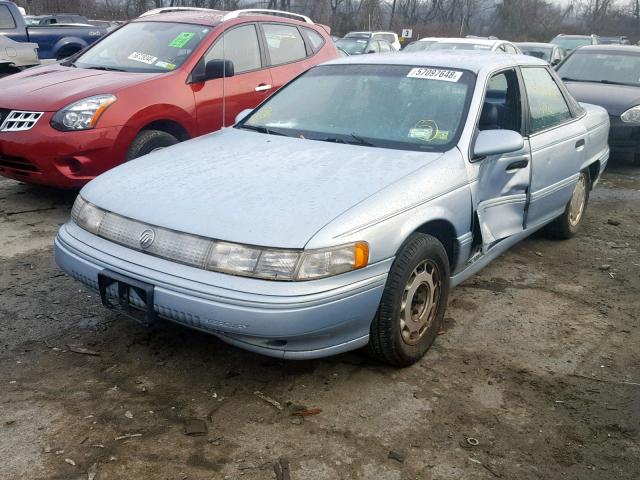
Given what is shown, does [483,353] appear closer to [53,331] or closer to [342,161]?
[342,161]

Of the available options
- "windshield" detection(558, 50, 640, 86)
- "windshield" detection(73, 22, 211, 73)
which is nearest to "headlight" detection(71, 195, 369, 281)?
"windshield" detection(73, 22, 211, 73)

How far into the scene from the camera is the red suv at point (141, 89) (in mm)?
5086

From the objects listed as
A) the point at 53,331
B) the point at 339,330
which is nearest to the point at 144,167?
the point at 53,331

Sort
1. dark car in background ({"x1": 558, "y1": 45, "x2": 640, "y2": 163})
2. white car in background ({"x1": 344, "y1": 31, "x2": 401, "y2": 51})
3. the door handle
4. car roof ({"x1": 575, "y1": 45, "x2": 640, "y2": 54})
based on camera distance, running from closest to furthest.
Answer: the door handle
dark car in background ({"x1": 558, "y1": 45, "x2": 640, "y2": 163})
car roof ({"x1": 575, "y1": 45, "x2": 640, "y2": 54})
white car in background ({"x1": 344, "y1": 31, "x2": 401, "y2": 51})

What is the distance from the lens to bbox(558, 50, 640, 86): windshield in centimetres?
916

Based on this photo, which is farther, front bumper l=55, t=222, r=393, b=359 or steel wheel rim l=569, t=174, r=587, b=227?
steel wheel rim l=569, t=174, r=587, b=227

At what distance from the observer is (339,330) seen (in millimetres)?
2768

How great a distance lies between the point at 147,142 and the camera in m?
5.40

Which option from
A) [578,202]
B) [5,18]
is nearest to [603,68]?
[578,202]

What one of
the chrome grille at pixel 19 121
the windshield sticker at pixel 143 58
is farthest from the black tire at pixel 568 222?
the chrome grille at pixel 19 121

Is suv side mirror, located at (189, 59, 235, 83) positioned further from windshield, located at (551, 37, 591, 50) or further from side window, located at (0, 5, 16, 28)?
windshield, located at (551, 37, 591, 50)

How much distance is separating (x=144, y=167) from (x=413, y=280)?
1571 millimetres

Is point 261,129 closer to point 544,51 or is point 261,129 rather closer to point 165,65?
point 165,65

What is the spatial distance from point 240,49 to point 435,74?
2.94 m
